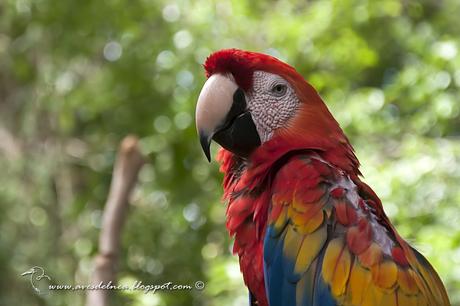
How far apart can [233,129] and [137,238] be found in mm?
1814

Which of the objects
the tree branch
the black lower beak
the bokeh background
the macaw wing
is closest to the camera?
the macaw wing

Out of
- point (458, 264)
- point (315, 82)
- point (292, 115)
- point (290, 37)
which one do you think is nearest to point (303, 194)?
point (292, 115)

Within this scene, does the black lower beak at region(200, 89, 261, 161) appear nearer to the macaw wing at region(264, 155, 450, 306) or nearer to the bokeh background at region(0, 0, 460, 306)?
the macaw wing at region(264, 155, 450, 306)

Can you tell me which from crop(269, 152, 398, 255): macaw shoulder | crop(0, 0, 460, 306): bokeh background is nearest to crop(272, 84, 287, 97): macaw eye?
crop(269, 152, 398, 255): macaw shoulder

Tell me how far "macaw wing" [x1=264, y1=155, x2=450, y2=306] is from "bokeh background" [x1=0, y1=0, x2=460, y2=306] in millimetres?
890

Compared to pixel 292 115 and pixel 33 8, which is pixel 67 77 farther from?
pixel 292 115

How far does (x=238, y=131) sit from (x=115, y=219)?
0.44 m

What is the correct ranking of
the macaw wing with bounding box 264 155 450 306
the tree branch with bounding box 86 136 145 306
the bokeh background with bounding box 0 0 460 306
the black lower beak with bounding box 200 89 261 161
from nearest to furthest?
the macaw wing with bounding box 264 155 450 306
the black lower beak with bounding box 200 89 261 161
the tree branch with bounding box 86 136 145 306
the bokeh background with bounding box 0 0 460 306

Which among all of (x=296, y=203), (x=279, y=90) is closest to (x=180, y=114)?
(x=279, y=90)

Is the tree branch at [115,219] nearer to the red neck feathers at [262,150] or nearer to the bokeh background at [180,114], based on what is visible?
the red neck feathers at [262,150]

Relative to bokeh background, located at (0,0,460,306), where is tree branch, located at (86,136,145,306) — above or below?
below

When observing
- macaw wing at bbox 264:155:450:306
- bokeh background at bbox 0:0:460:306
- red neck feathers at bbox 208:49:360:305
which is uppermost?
bokeh background at bbox 0:0:460:306

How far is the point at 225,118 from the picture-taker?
149 centimetres

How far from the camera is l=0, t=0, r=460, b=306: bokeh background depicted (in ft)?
8.43
